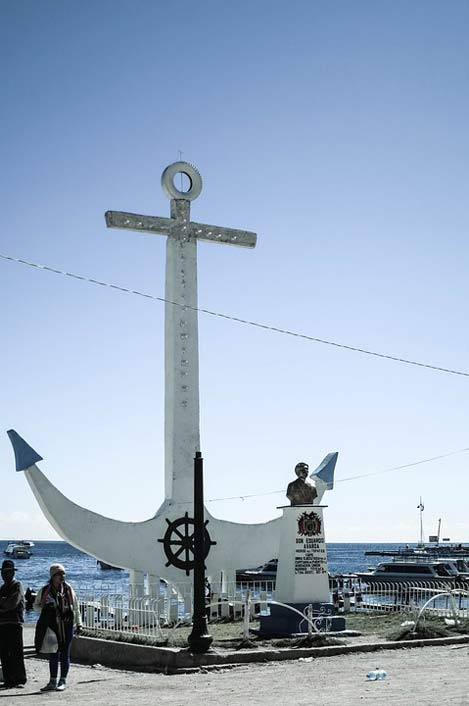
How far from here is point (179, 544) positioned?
2097 centimetres

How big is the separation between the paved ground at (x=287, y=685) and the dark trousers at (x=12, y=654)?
A: 23cm

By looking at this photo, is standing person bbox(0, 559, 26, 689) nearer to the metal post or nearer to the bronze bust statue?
the metal post

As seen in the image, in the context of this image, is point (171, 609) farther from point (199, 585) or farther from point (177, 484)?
point (199, 585)

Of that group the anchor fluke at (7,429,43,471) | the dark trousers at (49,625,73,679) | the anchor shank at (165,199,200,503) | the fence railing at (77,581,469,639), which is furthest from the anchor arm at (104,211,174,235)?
the dark trousers at (49,625,73,679)

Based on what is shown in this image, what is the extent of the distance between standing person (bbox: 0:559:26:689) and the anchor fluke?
747 cm

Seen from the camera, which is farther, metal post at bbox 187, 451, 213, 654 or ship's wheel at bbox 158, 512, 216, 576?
ship's wheel at bbox 158, 512, 216, 576

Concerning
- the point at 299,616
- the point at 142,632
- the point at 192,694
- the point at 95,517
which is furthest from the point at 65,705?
the point at 95,517

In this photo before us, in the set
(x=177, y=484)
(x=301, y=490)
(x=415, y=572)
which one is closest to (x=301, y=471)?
(x=301, y=490)

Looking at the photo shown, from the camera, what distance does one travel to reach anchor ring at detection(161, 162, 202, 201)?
2242 centimetres

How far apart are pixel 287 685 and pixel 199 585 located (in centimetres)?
288

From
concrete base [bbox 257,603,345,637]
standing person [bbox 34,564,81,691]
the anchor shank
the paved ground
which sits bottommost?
the paved ground

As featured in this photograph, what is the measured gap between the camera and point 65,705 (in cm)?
1042

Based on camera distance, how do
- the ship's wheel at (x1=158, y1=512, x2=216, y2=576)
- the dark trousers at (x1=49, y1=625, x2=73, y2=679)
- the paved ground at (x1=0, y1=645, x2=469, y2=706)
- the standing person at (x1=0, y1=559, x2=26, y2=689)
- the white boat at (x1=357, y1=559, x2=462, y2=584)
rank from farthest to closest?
the white boat at (x1=357, y1=559, x2=462, y2=584) → the ship's wheel at (x1=158, y1=512, x2=216, y2=576) → the standing person at (x1=0, y1=559, x2=26, y2=689) → the dark trousers at (x1=49, y1=625, x2=73, y2=679) → the paved ground at (x1=0, y1=645, x2=469, y2=706)

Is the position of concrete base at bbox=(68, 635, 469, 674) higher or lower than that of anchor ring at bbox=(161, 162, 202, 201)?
lower
